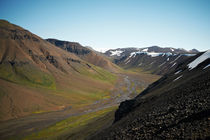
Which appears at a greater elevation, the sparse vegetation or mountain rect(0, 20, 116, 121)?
mountain rect(0, 20, 116, 121)

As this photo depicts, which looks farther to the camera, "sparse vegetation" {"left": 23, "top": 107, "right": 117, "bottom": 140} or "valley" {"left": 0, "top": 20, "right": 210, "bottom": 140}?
"sparse vegetation" {"left": 23, "top": 107, "right": 117, "bottom": 140}

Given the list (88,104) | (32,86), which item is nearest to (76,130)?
(88,104)

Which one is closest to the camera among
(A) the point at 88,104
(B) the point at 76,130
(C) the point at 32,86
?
(B) the point at 76,130

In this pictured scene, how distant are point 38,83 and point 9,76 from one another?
28.8 m

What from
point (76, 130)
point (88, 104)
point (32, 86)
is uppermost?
point (32, 86)

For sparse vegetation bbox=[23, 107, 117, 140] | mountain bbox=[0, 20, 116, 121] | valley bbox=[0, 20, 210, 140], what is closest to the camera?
valley bbox=[0, 20, 210, 140]

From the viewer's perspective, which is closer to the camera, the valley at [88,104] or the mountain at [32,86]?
the valley at [88,104]

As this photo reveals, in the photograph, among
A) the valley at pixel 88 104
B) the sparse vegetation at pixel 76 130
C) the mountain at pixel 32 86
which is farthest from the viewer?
the mountain at pixel 32 86

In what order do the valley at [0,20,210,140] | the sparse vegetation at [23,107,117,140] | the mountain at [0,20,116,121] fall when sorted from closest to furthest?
the valley at [0,20,210,140] → the sparse vegetation at [23,107,117,140] → the mountain at [0,20,116,121]

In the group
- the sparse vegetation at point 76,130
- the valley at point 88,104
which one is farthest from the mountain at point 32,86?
the sparse vegetation at point 76,130

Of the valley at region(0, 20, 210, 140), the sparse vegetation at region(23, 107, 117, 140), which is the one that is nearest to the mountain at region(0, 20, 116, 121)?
the valley at region(0, 20, 210, 140)

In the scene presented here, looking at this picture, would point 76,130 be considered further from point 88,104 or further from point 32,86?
point 32,86

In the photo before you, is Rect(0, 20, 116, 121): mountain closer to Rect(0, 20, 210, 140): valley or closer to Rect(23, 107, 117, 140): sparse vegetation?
Rect(0, 20, 210, 140): valley

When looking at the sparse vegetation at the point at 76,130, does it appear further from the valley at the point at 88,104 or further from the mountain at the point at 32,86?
the mountain at the point at 32,86
